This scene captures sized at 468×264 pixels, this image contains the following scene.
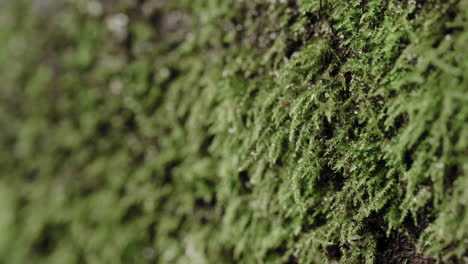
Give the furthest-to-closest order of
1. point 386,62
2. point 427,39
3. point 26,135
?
point 26,135, point 386,62, point 427,39

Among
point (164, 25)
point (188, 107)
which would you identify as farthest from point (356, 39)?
point (164, 25)

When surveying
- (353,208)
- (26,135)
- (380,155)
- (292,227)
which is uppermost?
(26,135)

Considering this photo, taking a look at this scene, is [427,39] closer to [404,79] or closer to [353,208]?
[404,79]

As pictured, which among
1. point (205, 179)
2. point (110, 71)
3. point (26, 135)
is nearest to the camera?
point (205, 179)

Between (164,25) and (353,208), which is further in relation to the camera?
(164,25)

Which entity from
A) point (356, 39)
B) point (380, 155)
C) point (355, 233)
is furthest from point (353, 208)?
point (356, 39)

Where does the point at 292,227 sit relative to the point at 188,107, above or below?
below
